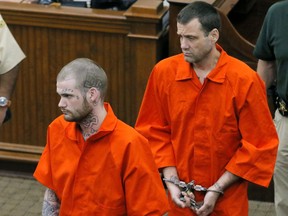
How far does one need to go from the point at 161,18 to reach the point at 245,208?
2.23 metres

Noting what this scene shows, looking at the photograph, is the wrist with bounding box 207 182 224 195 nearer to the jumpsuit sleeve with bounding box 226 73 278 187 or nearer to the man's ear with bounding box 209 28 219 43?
the jumpsuit sleeve with bounding box 226 73 278 187

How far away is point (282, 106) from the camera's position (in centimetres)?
624

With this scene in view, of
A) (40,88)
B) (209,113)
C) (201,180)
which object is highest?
(209,113)

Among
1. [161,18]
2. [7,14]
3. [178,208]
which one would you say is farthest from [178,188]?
[7,14]

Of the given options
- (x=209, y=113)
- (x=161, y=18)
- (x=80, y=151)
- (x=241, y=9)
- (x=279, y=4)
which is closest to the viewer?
(x=80, y=151)

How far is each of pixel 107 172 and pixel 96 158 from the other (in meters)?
0.09

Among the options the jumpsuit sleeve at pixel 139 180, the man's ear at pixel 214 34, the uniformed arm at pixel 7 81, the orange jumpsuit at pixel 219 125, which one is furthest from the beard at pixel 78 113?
the uniformed arm at pixel 7 81

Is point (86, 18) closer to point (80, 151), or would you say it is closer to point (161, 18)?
point (161, 18)

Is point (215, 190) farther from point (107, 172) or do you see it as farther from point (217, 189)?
point (107, 172)

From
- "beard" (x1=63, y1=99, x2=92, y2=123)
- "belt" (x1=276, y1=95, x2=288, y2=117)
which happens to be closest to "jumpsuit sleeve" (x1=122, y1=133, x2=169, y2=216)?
"beard" (x1=63, y1=99, x2=92, y2=123)

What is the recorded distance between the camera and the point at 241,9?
8.30 meters

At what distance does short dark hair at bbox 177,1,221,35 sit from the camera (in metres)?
5.34

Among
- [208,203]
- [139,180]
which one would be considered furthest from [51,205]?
[208,203]

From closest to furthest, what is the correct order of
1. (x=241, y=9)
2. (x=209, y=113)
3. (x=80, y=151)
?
(x=80, y=151) < (x=209, y=113) < (x=241, y=9)
